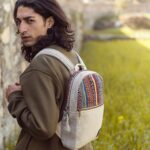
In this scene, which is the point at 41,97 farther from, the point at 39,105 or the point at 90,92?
the point at 90,92

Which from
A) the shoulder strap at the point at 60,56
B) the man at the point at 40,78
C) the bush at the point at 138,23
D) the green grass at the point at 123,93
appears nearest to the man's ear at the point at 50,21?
the man at the point at 40,78

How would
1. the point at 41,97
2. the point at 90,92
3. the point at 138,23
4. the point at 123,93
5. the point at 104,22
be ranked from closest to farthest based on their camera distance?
the point at 41,97 → the point at 90,92 → the point at 123,93 → the point at 138,23 → the point at 104,22

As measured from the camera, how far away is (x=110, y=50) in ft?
32.3

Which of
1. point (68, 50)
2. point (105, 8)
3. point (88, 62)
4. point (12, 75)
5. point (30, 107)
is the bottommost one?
point (105, 8)

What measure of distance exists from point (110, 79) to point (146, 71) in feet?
2.98

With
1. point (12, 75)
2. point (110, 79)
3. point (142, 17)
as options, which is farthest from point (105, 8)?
point (12, 75)

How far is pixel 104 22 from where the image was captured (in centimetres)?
1633

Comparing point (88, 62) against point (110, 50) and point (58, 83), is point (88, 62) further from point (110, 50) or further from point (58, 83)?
point (58, 83)

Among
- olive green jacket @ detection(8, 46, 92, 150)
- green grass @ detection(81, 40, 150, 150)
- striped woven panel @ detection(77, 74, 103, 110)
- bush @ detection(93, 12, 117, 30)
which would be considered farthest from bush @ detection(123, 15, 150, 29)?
olive green jacket @ detection(8, 46, 92, 150)

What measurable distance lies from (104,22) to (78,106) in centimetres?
1485

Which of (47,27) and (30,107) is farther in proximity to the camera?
(47,27)

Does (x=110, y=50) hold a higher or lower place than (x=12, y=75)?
lower

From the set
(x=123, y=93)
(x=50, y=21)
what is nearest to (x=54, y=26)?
(x=50, y=21)

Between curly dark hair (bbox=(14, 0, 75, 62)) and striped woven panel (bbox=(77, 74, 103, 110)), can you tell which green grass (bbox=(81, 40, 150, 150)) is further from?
curly dark hair (bbox=(14, 0, 75, 62))
